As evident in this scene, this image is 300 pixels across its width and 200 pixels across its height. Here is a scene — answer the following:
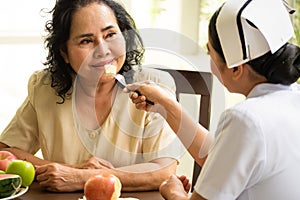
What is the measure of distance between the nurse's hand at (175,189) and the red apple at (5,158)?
0.48 m

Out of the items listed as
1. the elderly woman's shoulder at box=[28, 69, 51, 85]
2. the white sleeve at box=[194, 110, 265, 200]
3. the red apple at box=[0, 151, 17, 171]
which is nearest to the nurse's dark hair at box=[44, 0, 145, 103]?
the elderly woman's shoulder at box=[28, 69, 51, 85]

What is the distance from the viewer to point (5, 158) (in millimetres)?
1759

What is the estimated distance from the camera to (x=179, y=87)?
6.91 ft

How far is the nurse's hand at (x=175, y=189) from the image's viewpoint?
1423 mm

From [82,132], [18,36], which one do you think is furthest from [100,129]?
[18,36]

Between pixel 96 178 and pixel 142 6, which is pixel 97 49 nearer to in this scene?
pixel 96 178

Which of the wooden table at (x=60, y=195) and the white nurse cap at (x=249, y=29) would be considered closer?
the white nurse cap at (x=249, y=29)

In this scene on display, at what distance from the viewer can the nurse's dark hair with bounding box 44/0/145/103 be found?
195 centimetres

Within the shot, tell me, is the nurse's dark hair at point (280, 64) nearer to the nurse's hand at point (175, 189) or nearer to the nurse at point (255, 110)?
the nurse at point (255, 110)

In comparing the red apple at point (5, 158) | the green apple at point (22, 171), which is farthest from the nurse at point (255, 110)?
the red apple at point (5, 158)

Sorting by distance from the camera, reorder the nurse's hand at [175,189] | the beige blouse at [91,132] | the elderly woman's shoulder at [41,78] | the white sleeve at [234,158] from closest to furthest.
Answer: the white sleeve at [234,158]
the nurse's hand at [175,189]
the beige blouse at [91,132]
the elderly woman's shoulder at [41,78]

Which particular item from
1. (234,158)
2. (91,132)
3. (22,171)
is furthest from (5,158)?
(234,158)

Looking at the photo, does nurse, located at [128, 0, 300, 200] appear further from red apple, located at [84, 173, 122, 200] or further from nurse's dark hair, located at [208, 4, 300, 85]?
red apple, located at [84, 173, 122, 200]

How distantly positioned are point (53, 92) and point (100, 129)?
0.22 m
